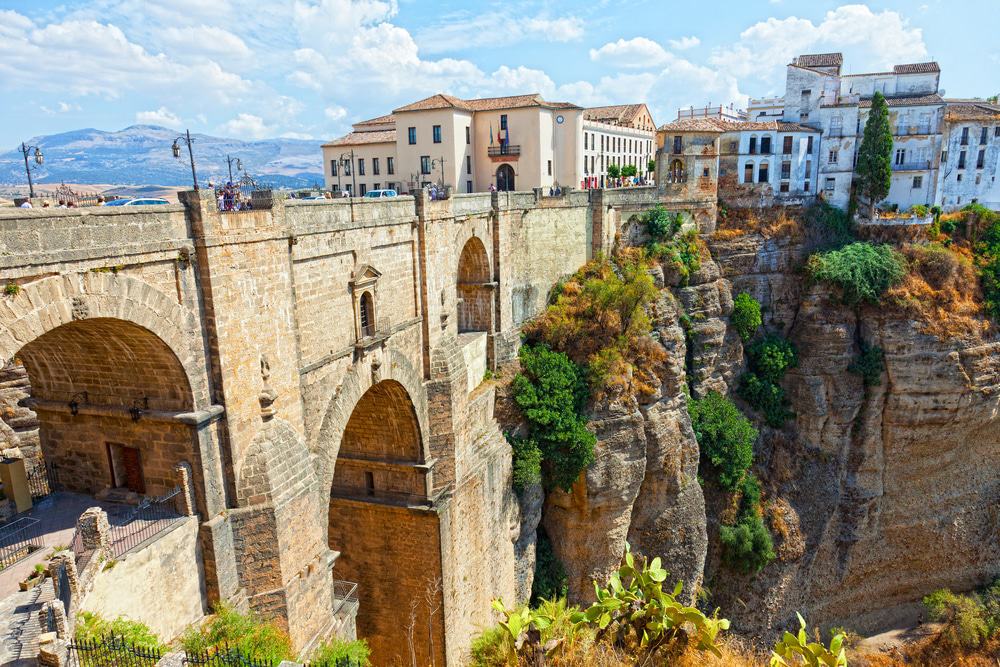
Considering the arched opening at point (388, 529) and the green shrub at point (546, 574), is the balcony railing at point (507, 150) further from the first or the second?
the arched opening at point (388, 529)

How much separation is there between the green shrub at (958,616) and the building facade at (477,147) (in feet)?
97.2

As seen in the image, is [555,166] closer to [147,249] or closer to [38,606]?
[147,249]

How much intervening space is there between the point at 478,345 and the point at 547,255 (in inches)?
260

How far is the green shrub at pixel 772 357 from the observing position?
35.2 metres

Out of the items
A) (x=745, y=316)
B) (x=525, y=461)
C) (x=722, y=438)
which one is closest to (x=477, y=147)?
(x=745, y=316)

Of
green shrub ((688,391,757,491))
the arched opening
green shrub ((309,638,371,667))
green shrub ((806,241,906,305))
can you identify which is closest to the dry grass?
green shrub ((806,241,906,305))

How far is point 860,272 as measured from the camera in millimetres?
34750

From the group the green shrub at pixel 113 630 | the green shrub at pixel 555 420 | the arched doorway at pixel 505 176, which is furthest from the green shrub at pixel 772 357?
the green shrub at pixel 113 630

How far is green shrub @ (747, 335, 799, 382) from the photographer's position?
3516cm

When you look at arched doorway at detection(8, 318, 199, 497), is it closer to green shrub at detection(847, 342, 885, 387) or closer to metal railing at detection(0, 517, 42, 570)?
metal railing at detection(0, 517, 42, 570)

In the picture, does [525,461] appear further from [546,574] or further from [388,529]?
[388,529]

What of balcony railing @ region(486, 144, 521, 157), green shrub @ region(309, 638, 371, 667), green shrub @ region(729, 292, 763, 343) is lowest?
green shrub @ region(309, 638, 371, 667)

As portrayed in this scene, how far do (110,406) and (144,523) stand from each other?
2245 millimetres

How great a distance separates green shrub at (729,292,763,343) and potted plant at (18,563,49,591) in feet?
102
